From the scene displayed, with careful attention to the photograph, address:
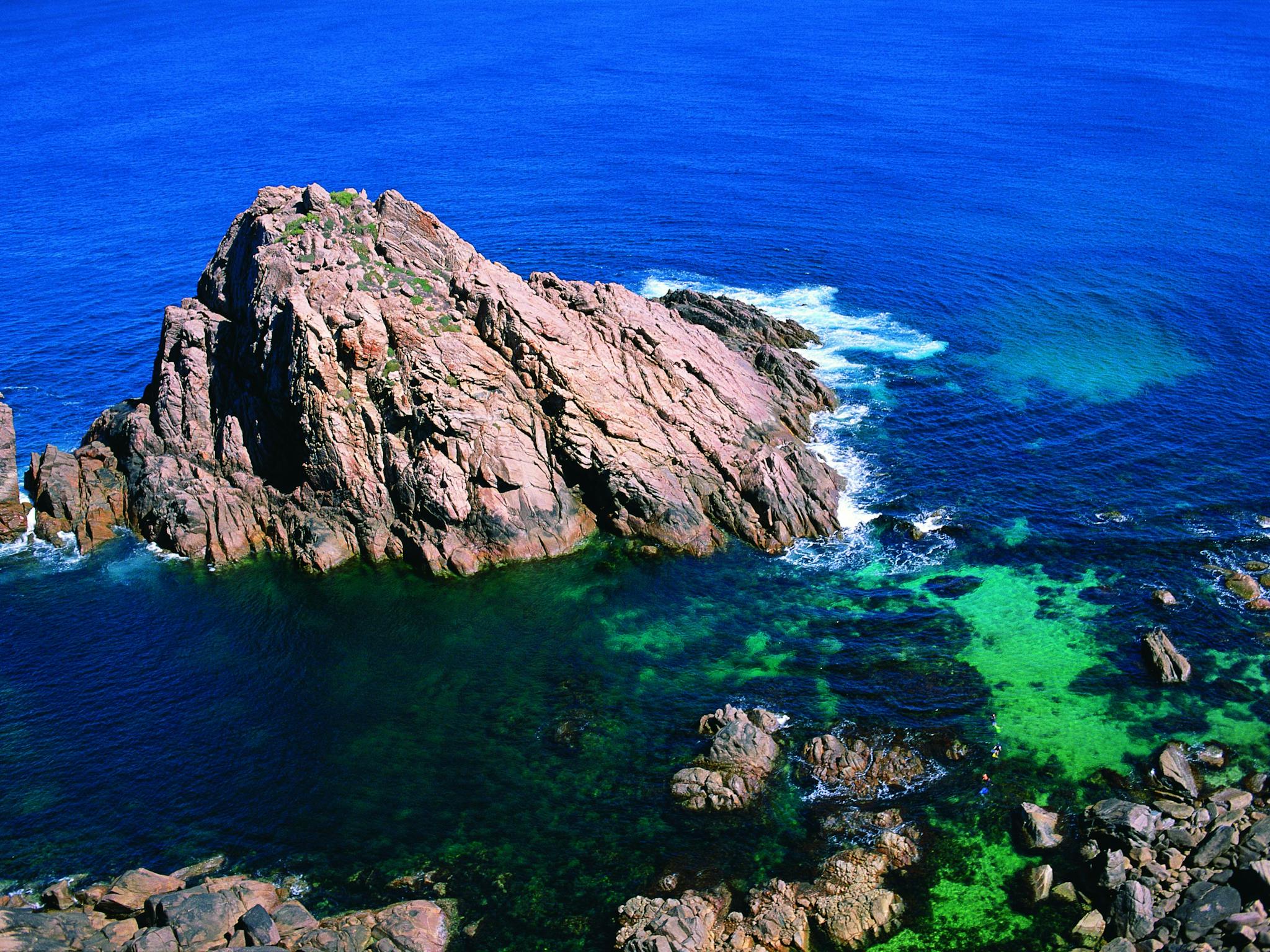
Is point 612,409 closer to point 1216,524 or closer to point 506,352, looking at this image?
point 506,352

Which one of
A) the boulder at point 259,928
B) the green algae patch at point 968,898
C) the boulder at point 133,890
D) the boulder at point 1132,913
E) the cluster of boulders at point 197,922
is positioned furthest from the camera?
the boulder at point 133,890

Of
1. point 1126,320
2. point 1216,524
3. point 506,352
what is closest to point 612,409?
point 506,352

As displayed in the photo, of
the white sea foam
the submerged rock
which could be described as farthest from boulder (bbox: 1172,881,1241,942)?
the white sea foam

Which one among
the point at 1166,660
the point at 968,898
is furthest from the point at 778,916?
the point at 1166,660

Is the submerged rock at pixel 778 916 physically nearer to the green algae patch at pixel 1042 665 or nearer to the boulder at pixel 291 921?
the green algae patch at pixel 1042 665

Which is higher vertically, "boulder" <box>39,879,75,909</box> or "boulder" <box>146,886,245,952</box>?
"boulder" <box>146,886,245,952</box>

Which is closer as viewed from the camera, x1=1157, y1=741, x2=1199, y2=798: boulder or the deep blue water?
x1=1157, y1=741, x2=1199, y2=798: boulder

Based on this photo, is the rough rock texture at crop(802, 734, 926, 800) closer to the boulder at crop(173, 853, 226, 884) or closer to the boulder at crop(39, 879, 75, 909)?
the boulder at crop(173, 853, 226, 884)

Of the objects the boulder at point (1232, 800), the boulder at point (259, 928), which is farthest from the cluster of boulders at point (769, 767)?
the boulder at point (259, 928)
